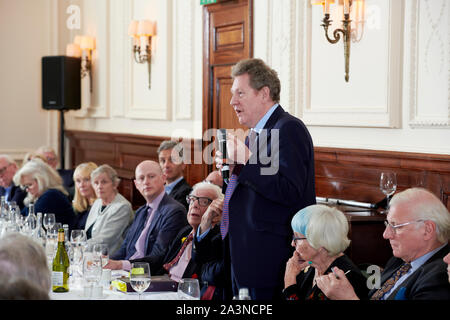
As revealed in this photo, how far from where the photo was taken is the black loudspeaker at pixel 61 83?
951 centimetres

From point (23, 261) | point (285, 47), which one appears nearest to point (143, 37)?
point (285, 47)

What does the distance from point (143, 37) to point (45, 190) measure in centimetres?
275

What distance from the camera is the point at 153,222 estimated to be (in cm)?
442

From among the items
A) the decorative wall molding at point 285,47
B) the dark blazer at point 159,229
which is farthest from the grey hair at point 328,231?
the decorative wall molding at point 285,47

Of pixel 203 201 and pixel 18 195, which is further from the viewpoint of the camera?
pixel 18 195

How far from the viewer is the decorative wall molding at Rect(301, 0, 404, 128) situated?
4645 mm

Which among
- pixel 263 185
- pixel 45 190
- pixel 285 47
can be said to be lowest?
pixel 45 190

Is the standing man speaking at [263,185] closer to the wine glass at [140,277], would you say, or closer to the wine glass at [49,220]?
the wine glass at [140,277]

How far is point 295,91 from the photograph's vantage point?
5.64 meters

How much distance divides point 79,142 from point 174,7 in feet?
10.5

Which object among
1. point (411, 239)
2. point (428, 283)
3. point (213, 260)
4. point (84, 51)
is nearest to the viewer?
point (428, 283)

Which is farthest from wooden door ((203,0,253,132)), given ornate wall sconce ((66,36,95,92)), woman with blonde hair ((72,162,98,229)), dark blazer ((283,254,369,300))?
dark blazer ((283,254,369,300))

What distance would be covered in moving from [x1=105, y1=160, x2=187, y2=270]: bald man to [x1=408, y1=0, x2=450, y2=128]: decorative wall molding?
5.39 ft

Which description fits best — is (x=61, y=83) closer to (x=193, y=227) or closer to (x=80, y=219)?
(x=80, y=219)
